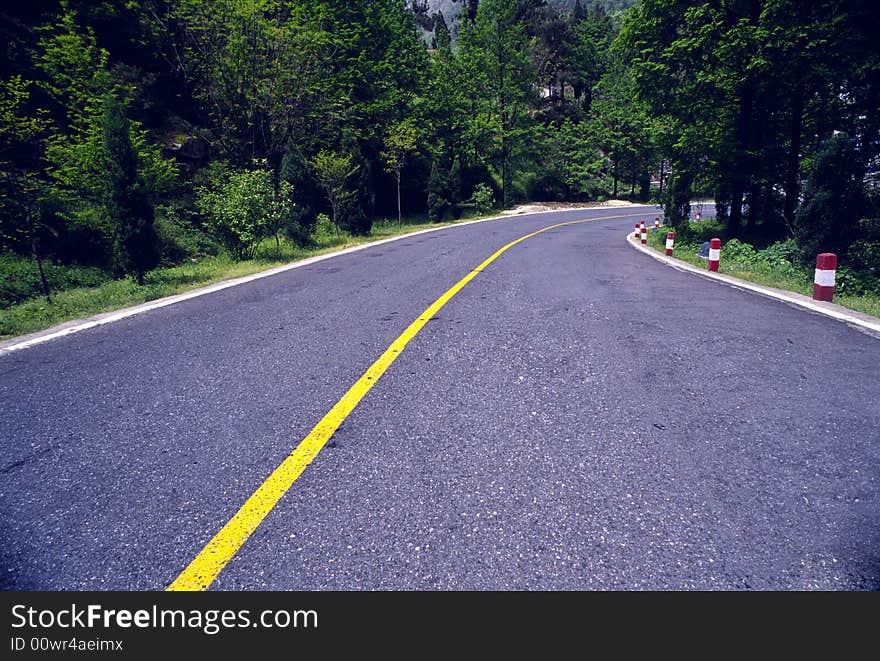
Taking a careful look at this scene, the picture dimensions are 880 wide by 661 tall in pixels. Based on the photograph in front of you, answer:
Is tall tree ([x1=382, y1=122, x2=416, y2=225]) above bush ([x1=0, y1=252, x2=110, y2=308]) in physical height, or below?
above

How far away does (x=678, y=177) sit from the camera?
18.0 m

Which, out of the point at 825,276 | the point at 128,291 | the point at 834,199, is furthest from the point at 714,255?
the point at 128,291

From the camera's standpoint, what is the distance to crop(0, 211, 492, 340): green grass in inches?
279

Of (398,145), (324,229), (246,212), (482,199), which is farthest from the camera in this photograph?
(482,199)

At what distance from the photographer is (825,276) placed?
7.02 metres

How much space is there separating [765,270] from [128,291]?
14.4 m

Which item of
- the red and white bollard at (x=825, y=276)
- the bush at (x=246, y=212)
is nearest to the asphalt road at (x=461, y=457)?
the red and white bollard at (x=825, y=276)

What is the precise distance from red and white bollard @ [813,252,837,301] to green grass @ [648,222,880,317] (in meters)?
0.31

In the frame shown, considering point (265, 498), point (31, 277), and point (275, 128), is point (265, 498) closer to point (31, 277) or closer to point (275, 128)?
point (31, 277)

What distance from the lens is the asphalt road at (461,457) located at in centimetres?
188

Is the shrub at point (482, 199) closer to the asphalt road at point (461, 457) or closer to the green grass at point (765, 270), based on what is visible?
the green grass at point (765, 270)

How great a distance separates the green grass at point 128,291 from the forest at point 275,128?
1.59 feet

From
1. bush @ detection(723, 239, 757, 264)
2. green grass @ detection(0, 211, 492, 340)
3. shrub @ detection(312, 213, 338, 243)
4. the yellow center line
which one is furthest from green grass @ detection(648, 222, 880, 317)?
shrub @ detection(312, 213, 338, 243)

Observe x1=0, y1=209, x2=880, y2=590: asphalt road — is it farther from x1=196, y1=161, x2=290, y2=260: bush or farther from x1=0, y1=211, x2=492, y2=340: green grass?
x1=196, y1=161, x2=290, y2=260: bush
